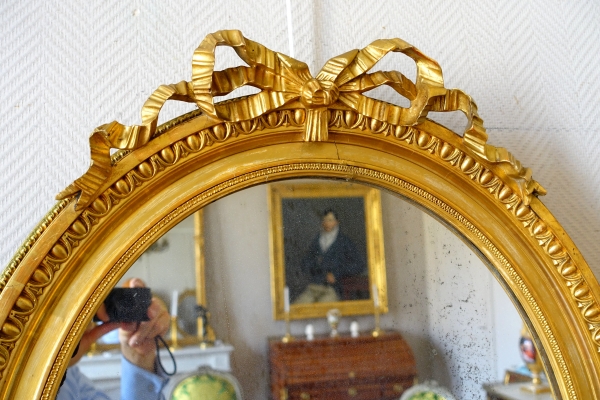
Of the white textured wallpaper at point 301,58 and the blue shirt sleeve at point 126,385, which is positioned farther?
the white textured wallpaper at point 301,58

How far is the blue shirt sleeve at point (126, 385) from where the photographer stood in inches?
19.8

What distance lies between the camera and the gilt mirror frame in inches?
19.4

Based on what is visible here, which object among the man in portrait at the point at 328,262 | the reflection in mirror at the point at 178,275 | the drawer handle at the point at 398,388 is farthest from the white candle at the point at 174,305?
the drawer handle at the point at 398,388

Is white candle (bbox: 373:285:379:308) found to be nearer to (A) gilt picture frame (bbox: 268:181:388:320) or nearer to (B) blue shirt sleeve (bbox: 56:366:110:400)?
(A) gilt picture frame (bbox: 268:181:388:320)

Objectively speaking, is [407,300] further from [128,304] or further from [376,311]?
[128,304]

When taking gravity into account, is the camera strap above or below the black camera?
below

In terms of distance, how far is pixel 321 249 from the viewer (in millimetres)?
557

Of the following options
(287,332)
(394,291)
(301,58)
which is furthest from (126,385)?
(301,58)

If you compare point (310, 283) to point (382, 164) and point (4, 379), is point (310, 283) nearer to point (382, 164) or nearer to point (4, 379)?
point (382, 164)

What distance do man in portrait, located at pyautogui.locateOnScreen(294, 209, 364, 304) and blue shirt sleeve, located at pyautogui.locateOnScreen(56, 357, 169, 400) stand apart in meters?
0.14

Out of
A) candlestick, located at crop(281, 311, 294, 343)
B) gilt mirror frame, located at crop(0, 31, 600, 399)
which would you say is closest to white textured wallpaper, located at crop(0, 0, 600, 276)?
gilt mirror frame, located at crop(0, 31, 600, 399)

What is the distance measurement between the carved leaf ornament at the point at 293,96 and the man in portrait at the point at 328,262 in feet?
0.28

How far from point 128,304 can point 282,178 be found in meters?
0.17

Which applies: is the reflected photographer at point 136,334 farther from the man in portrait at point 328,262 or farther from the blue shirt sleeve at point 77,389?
the man in portrait at point 328,262
